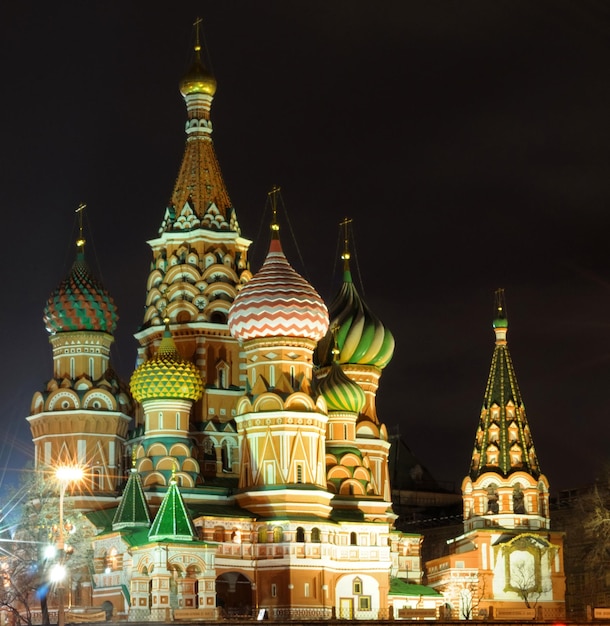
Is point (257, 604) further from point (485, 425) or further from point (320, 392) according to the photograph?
point (485, 425)

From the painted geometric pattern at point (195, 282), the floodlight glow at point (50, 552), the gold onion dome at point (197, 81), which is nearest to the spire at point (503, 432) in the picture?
the painted geometric pattern at point (195, 282)

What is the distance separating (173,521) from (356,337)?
46.3 ft

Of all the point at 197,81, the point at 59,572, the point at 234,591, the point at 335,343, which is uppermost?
the point at 197,81

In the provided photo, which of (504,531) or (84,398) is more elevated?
(84,398)

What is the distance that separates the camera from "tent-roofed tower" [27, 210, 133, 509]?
57719 millimetres

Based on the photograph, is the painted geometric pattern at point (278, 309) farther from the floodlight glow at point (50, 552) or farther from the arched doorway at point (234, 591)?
the floodlight glow at point (50, 552)

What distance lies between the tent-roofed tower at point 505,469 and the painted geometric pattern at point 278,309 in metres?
8.67

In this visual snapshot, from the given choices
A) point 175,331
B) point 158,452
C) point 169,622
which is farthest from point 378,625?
point 175,331

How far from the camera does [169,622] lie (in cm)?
4350

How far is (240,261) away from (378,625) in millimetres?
20062

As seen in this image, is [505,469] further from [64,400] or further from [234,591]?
[64,400]

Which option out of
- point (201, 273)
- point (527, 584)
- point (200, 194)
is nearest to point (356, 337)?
point (201, 273)

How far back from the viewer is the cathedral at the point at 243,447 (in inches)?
2064

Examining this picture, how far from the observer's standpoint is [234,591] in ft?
174
